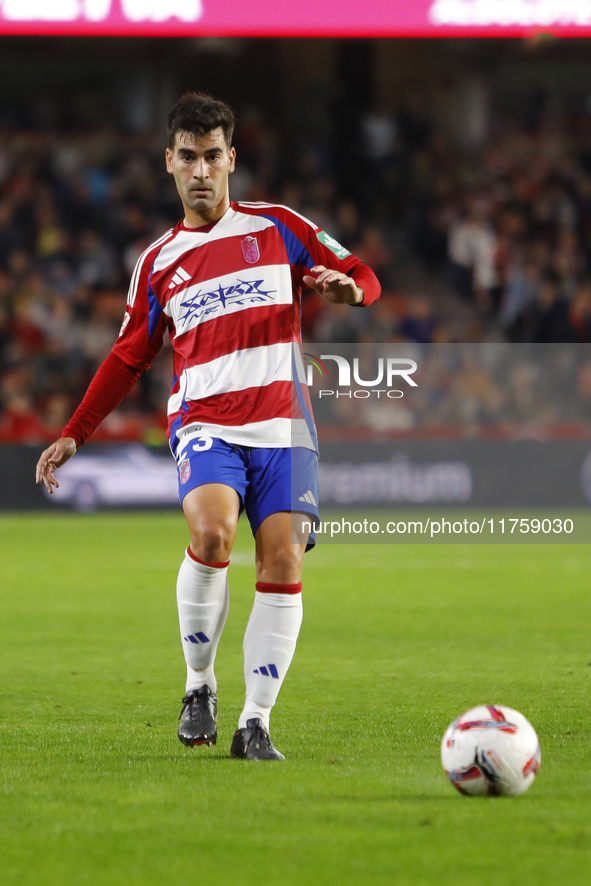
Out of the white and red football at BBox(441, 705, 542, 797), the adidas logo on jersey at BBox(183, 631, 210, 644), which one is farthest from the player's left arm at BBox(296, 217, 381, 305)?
the white and red football at BBox(441, 705, 542, 797)

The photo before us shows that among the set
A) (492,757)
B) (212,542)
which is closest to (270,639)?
(212,542)

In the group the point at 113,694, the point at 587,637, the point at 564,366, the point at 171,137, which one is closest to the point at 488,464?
the point at 564,366

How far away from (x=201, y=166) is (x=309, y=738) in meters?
2.02

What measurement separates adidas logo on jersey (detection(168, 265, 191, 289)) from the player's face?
0.22m

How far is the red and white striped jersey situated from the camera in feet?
14.6

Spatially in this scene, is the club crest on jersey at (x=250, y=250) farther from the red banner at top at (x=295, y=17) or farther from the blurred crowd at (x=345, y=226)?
the blurred crowd at (x=345, y=226)

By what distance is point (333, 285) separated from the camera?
4.16 metres

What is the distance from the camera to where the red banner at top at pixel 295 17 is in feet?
48.6

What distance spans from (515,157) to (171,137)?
16.7 metres

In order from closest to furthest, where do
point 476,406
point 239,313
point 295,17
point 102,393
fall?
point 239,313, point 102,393, point 295,17, point 476,406

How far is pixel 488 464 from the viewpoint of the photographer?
1492cm

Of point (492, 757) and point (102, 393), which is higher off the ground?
point (102, 393)

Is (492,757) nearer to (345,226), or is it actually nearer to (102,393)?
(102,393)

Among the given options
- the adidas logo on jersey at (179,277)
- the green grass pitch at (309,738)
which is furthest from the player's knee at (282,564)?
the adidas logo on jersey at (179,277)
